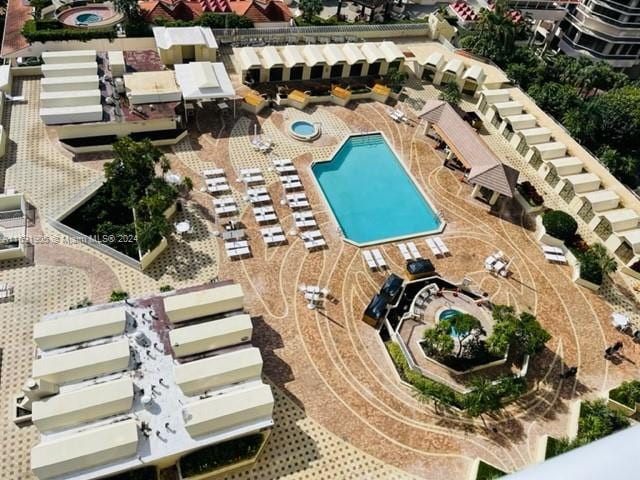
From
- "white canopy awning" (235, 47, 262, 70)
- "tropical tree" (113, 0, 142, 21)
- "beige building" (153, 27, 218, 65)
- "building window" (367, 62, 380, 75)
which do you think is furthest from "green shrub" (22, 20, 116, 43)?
"building window" (367, 62, 380, 75)

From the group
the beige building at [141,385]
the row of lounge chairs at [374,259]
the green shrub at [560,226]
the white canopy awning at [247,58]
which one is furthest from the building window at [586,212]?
the white canopy awning at [247,58]

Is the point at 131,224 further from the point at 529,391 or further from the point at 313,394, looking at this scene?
the point at 529,391

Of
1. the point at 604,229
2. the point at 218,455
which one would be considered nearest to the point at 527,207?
the point at 604,229

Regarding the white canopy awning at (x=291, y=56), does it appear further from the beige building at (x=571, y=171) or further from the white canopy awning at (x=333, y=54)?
the beige building at (x=571, y=171)

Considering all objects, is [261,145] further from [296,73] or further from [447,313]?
[447,313]

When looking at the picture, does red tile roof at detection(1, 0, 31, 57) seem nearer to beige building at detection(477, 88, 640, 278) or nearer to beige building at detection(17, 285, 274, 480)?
beige building at detection(17, 285, 274, 480)

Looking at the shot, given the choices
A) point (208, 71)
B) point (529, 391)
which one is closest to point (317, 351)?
point (529, 391)
